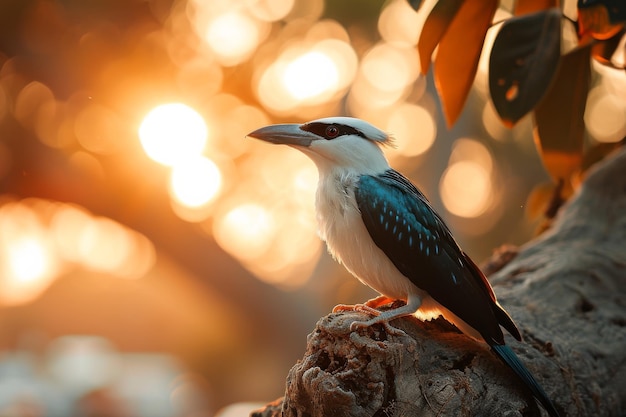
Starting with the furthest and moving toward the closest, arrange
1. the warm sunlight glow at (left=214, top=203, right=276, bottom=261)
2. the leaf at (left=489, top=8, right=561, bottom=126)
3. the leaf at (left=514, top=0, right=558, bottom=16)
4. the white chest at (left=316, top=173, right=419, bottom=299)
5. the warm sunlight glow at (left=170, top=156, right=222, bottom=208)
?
the warm sunlight glow at (left=214, top=203, right=276, bottom=261)
the warm sunlight glow at (left=170, top=156, right=222, bottom=208)
the leaf at (left=514, top=0, right=558, bottom=16)
the leaf at (left=489, top=8, right=561, bottom=126)
the white chest at (left=316, top=173, right=419, bottom=299)

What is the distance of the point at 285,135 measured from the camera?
113 inches

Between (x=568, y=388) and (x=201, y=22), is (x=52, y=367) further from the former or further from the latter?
(x=568, y=388)

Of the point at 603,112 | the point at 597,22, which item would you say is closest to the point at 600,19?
the point at 597,22

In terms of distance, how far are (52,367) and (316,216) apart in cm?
715

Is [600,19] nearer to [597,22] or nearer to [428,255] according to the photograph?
[597,22]

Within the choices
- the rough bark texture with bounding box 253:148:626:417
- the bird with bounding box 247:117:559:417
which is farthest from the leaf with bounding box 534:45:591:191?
the bird with bounding box 247:117:559:417

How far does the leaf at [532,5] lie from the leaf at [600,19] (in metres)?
0.51

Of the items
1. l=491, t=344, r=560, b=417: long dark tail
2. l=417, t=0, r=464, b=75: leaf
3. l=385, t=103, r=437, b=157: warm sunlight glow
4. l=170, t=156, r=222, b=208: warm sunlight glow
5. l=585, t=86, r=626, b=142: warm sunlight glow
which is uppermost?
l=385, t=103, r=437, b=157: warm sunlight glow

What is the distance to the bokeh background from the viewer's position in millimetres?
6230

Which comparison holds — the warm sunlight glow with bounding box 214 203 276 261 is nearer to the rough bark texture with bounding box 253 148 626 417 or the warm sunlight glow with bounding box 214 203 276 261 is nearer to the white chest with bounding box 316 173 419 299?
the rough bark texture with bounding box 253 148 626 417

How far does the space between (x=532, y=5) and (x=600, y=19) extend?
26.6 inches

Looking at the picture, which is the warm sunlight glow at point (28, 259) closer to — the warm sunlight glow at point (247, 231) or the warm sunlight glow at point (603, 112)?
the warm sunlight glow at point (247, 231)

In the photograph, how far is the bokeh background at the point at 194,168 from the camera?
6.23 m

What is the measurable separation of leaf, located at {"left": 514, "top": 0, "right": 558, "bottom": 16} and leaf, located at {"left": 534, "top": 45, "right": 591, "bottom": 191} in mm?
388
